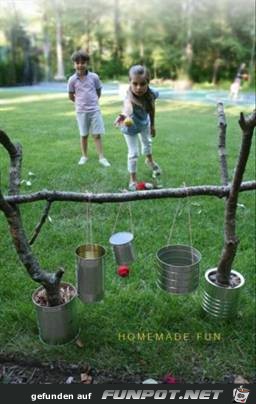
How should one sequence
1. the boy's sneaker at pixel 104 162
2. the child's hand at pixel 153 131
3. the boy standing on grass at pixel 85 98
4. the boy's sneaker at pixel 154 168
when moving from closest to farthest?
the boy standing on grass at pixel 85 98
the child's hand at pixel 153 131
the boy's sneaker at pixel 104 162
the boy's sneaker at pixel 154 168

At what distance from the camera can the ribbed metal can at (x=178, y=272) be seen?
102 centimetres

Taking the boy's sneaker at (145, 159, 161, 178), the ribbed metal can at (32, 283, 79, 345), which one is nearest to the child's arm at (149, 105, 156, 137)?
the boy's sneaker at (145, 159, 161, 178)

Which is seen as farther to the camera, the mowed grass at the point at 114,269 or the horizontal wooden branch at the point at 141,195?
the mowed grass at the point at 114,269

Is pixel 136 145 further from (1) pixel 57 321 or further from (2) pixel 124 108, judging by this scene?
(1) pixel 57 321

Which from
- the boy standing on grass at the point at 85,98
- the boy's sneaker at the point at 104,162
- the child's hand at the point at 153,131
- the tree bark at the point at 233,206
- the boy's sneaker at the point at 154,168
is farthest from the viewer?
the boy's sneaker at the point at 154,168

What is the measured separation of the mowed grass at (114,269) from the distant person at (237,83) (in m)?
0.05

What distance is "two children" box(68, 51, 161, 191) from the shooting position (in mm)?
975

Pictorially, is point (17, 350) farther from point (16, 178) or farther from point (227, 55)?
point (227, 55)

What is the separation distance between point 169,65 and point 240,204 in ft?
4.18

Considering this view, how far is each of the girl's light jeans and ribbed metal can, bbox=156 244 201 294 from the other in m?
0.26

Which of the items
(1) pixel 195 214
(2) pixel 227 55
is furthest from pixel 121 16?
(1) pixel 195 214

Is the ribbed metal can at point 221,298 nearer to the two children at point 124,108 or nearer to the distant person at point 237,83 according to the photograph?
the two children at point 124,108

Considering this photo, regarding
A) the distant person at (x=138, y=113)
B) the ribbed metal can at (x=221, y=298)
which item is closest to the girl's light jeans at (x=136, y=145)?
the distant person at (x=138, y=113)

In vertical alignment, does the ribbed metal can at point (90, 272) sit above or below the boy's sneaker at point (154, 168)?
below
